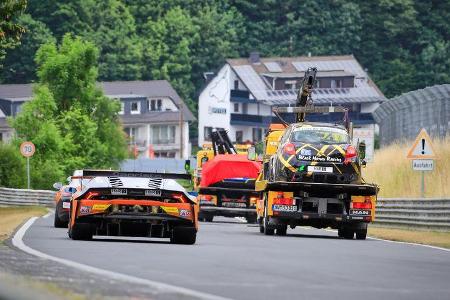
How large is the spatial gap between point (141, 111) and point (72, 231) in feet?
417

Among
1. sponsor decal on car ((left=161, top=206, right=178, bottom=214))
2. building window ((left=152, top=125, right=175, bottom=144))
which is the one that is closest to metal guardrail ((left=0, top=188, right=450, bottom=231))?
sponsor decal on car ((left=161, top=206, right=178, bottom=214))

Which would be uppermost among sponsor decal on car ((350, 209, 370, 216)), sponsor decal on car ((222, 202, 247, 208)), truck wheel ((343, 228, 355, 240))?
sponsor decal on car ((350, 209, 370, 216))

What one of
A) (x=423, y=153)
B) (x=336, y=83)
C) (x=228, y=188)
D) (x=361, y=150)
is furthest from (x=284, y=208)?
(x=336, y=83)

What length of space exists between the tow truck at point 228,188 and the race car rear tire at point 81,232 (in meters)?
19.9

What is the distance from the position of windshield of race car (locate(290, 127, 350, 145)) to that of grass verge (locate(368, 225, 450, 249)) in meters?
2.09

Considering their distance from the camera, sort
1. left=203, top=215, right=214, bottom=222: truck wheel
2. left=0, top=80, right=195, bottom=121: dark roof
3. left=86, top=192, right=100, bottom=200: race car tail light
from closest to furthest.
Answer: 1. left=86, top=192, right=100, bottom=200: race car tail light
2. left=203, top=215, right=214, bottom=222: truck wheel
3. left=0, top=80, right=195, bottom=121: dark roof

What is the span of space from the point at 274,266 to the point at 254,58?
13351 centimetres

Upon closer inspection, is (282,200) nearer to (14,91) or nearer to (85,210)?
(85,210)

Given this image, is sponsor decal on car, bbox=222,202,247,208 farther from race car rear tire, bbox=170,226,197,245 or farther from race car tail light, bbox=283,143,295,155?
race car rear tire, bbox=170,226,197,245

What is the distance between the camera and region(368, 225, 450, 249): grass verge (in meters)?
30.2

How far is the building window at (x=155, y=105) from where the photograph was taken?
493 feet

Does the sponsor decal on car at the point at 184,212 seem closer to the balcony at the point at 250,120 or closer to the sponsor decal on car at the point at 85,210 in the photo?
the sponsor decal on car at the point at 85,210

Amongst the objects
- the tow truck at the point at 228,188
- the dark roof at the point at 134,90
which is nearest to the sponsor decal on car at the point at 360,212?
the tow truck at the point at 228,188

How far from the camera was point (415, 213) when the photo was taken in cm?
3753
